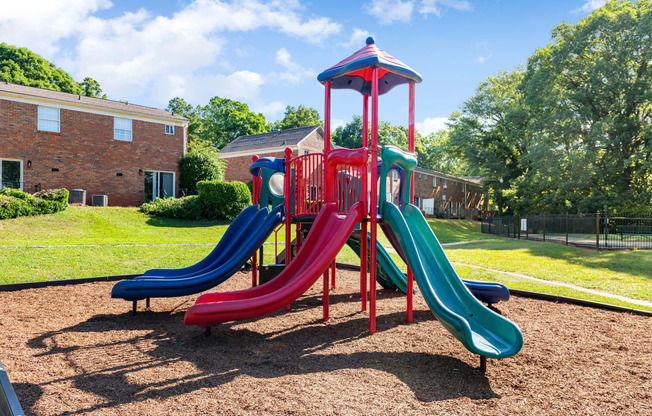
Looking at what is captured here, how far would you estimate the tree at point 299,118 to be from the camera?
203 ft

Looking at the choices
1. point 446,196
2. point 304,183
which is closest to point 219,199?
point 304,183

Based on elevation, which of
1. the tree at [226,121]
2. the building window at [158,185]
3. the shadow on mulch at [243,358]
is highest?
the tree at [226,121]

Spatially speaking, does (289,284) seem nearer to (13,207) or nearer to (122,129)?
(13,207)

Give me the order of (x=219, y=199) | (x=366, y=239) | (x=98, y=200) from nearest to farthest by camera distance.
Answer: (x=366, y=239)
(x=219, y=199)
(x=98, y=200)

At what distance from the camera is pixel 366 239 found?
6.35 meters

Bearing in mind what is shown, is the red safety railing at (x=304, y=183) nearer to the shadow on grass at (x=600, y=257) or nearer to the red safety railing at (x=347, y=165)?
the red safety railing at (x=347, y=165)

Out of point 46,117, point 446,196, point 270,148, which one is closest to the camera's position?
point 46,117

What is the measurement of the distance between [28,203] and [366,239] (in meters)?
16.8

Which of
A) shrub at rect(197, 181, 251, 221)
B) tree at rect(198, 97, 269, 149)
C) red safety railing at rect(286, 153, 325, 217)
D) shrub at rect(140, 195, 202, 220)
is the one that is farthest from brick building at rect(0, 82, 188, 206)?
tree at rect(198, 97, 269, 149)

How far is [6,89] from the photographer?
71.4ft

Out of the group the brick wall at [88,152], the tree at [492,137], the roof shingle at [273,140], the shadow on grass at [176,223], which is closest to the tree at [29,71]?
the roof shingle at [273,140]

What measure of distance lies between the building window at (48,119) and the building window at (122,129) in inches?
114

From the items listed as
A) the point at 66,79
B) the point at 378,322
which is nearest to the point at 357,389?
the point at 378,322

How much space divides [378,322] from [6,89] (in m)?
24.5
